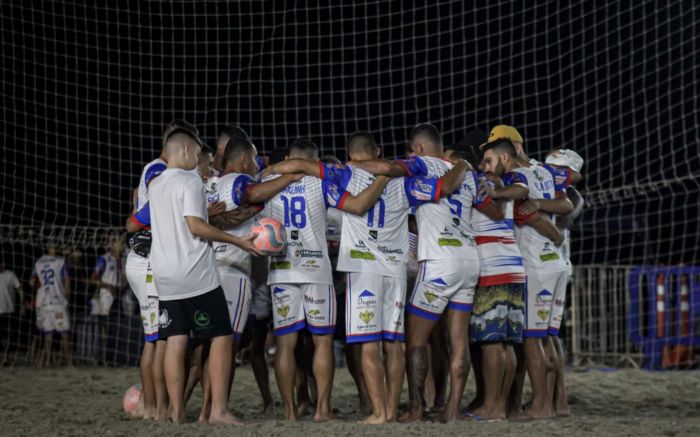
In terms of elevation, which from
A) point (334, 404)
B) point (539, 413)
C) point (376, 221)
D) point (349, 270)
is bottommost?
point (334, 404)

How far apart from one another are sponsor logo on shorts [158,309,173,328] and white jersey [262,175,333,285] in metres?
0.92

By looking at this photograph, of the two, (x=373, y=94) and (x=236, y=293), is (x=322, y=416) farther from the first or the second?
(x=373, y=94)

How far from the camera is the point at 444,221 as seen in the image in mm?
6535

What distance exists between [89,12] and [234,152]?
66.9 feet

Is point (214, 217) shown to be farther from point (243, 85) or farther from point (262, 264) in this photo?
point (243, 85)

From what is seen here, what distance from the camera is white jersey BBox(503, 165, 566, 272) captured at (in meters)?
7.10

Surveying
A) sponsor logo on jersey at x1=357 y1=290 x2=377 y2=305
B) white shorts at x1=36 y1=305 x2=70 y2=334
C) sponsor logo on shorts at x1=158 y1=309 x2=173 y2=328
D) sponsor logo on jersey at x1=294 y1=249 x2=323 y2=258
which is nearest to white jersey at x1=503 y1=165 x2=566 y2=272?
sponsor logo on jersey at x1=357 y1=290 x2=377 y2=305

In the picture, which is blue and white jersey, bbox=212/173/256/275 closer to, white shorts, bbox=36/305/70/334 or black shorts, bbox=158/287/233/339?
black shorts, bbox=158/287/233/339

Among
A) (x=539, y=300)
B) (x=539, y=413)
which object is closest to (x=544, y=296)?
(x=539, y=300)

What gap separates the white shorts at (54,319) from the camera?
1382cm

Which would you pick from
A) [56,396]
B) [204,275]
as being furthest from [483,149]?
[56,396]

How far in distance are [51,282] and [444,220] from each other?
928 centimetres

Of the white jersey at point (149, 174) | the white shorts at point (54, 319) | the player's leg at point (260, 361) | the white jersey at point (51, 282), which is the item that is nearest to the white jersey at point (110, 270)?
the white jersey at point (51, 282)

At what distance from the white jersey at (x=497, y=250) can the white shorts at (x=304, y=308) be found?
125cm
